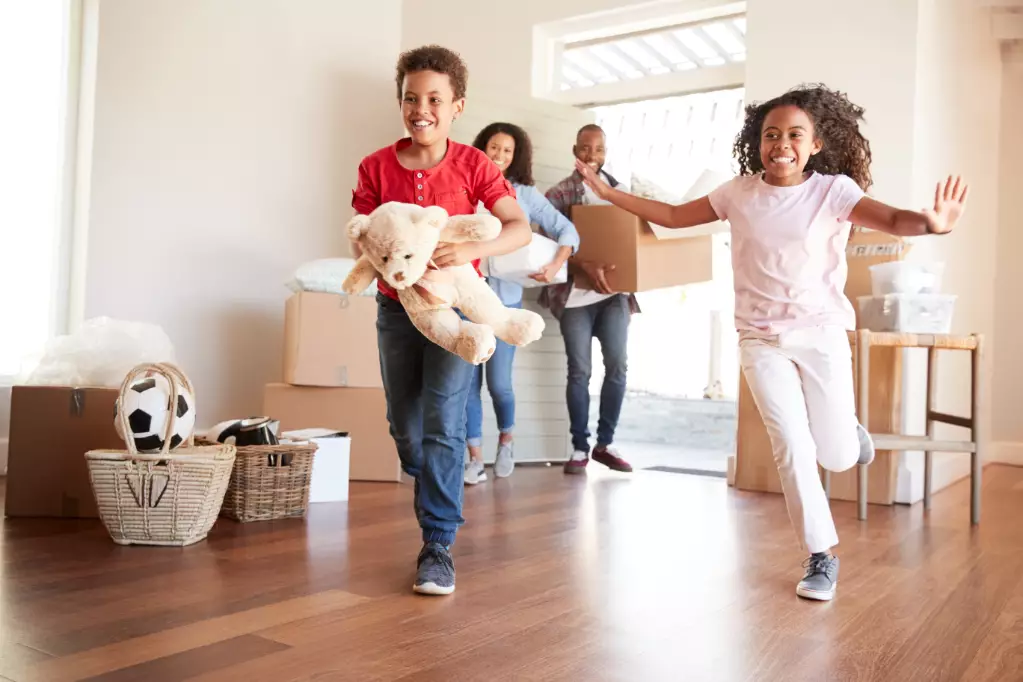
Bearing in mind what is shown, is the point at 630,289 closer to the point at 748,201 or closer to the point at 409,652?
the point at 748,201

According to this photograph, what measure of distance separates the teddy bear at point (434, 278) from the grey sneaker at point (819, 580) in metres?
0.77

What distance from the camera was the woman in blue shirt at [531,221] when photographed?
342 cm

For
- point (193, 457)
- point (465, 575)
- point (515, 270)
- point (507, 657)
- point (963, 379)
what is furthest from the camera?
point (963, 379)

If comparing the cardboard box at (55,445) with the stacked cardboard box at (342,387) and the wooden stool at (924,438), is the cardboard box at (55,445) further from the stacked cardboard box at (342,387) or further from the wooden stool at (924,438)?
the wooden stool at (924,438)

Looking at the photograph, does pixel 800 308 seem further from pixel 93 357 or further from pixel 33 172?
pixel 33 172

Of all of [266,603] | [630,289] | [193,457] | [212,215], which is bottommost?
[266,603]

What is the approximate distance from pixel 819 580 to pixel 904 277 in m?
1.49

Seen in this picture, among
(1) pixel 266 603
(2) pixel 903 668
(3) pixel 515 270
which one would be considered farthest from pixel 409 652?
(3) pixel 515 270

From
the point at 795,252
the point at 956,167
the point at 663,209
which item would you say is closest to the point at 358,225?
the point at 663,209

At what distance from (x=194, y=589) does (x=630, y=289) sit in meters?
2.13

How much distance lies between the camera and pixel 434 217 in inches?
66.2

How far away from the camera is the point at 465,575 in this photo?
2008mm

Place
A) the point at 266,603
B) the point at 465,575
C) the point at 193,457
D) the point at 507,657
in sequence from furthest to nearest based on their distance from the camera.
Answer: the point at 193,457, the point at 465,575, the point at 266,603, the point at 507,657

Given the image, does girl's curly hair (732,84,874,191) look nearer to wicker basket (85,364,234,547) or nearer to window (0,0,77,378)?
wicker basket (85,364,234,547)
